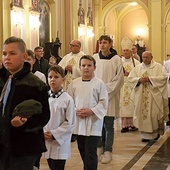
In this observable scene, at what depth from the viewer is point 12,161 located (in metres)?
2.41

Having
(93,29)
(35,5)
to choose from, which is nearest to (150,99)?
(35,5)

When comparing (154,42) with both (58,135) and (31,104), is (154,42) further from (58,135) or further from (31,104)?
(31,104)

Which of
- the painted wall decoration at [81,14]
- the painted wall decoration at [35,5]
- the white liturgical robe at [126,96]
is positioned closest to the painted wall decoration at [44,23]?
the painted wall decoration at [35,5]

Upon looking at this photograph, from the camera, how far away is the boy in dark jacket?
2.39m

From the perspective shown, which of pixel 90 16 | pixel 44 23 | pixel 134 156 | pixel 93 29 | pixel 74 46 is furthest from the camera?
pixel 93 29

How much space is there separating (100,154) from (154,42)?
12.3 metres

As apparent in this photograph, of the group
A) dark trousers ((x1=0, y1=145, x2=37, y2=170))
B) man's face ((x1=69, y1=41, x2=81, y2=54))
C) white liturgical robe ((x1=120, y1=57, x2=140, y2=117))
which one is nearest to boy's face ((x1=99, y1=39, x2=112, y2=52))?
man's face ((x1=69, y1=41, x2=81, y2=54))

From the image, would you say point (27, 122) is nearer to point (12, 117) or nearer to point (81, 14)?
point (12, 117)

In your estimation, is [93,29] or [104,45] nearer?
[104,45]

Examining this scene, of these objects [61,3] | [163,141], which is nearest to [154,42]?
[61,3]

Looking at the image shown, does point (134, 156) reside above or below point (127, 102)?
below

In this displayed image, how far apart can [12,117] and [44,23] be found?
10.5 m

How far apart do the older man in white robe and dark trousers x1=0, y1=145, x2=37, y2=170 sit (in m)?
4.74

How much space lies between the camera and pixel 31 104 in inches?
91.6
